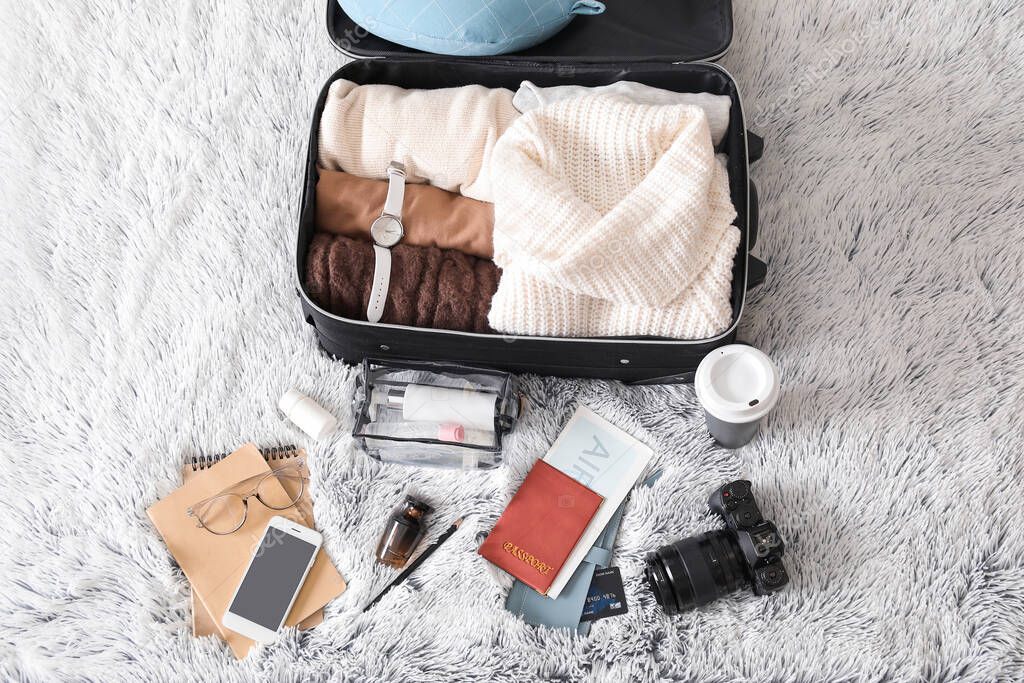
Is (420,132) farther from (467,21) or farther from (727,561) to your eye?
(727,561)

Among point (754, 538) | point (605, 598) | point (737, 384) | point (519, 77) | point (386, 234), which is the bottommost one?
point (605, 598)

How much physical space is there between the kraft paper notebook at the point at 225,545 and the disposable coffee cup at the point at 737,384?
0.56 m

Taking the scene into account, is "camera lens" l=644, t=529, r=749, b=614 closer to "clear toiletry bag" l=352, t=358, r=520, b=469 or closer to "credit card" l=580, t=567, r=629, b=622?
"credit card" l=580, t=567, r=629, b=622

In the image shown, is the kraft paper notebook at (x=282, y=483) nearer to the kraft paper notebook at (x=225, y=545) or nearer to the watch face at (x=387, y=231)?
the kraft paper notebook at (x=225, y=545)

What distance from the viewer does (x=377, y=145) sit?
3.64 ft

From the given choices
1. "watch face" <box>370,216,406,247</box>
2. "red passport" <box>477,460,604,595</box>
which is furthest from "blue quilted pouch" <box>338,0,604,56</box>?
"red passport" <box>477,460,604,595</box>

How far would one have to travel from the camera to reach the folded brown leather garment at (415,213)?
3.58ft

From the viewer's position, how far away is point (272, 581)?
1076mm

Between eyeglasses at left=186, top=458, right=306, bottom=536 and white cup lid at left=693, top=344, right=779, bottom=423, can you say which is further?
eyeglasses at left=186, top=458, right=306, bottom=536

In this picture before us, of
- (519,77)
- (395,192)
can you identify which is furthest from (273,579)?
(519,77)

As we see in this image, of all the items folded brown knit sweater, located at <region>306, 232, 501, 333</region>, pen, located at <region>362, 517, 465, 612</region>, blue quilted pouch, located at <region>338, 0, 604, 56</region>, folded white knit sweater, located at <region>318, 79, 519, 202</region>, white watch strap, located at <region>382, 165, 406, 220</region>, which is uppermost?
blue quilted pouch, located at <region>338, 0, 604, 56</region>

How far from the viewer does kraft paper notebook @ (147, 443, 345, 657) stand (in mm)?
1083

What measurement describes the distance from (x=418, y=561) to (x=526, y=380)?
0.30 metres

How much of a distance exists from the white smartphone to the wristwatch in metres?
0.33
